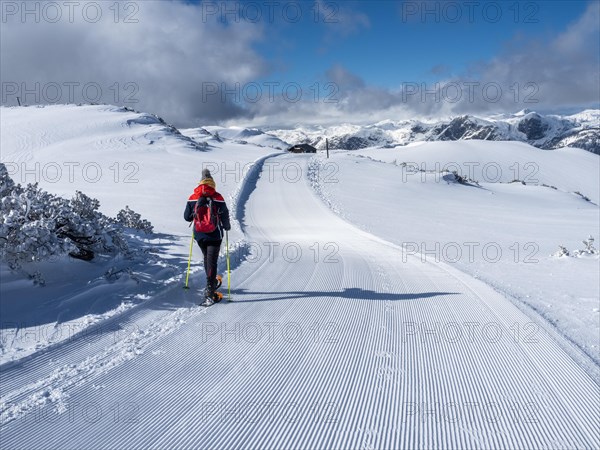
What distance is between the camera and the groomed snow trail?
3193mm

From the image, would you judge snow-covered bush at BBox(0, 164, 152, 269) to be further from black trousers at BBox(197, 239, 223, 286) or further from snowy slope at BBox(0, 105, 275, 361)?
black trousers at BBox(197, 239, 223, 286)

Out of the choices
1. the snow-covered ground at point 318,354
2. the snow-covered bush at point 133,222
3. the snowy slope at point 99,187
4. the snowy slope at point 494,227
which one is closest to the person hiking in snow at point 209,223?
the snow-covered ground at point 318,354

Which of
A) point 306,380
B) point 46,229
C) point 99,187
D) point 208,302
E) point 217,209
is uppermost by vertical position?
point 99,187

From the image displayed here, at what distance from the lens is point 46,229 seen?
573cm

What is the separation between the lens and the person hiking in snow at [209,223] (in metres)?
6.23

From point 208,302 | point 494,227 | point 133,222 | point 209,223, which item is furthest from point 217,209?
point 494,227

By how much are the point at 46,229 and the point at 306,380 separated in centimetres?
421

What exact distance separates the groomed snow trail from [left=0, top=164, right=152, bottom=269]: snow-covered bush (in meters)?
1.61

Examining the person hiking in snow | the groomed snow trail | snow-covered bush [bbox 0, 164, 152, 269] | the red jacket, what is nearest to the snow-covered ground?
the groomed snow trail

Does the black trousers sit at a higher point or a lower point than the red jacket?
lower

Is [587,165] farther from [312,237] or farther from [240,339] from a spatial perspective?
[240,339]

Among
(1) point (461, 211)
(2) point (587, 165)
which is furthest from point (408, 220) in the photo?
(2) point (587, 165)

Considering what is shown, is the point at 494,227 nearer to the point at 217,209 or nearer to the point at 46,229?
the point at 217,209

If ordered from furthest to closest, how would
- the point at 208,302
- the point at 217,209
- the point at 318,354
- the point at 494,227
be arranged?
the point at 494,227
the point at 217,209
the point at 208,302
the point at 318,354
